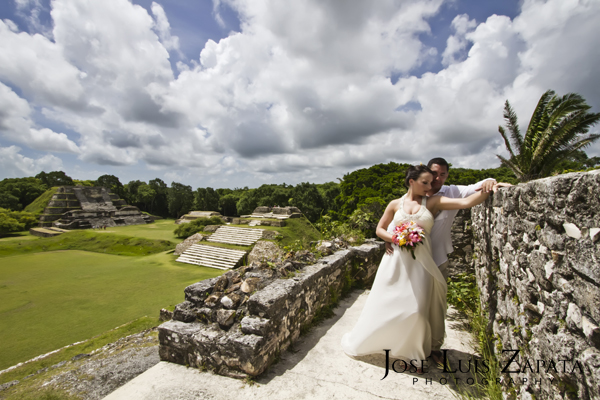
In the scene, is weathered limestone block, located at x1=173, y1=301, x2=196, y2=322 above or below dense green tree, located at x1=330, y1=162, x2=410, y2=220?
below

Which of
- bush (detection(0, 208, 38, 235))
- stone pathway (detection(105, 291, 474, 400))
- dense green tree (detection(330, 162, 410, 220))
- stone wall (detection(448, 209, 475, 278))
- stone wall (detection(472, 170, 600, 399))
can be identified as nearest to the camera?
stone wall (detection(472, 170, 600, 399))

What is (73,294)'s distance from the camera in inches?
477

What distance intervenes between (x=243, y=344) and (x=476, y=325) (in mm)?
2570

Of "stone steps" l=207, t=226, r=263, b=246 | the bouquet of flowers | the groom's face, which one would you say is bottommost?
"stone steps" l=207, t=226, r=263, b=246

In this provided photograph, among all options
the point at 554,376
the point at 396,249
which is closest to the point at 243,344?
the point at 396,249

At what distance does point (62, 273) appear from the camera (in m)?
15.5

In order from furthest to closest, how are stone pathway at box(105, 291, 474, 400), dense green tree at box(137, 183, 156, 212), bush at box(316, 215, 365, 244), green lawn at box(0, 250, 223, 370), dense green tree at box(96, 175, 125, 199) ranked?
1. dense green tree at box(137, 183, 156, 212)
2. dense green tree at box(96, 175, 125, 199)
3. green lawn at box(0, 250, 223, 370)
4. bush at box(316, 215, 365, 244)
5. stone pathway at box(105, 291, 474, 400)

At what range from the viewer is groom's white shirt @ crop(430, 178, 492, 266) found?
9.18ft

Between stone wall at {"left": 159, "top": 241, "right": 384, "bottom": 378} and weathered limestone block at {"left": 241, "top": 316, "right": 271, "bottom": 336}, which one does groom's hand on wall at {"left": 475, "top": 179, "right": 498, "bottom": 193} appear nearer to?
stone wall at {"left": 159, "top": 241, "right": 384, "bottom": 378}

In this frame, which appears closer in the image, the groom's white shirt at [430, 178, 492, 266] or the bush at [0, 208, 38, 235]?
the groom's white shirt at [430, 178, 492, 266]

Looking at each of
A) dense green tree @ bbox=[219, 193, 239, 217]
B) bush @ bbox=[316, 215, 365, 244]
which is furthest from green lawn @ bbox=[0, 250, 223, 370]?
dense green tree @ bbox=[219, 193, 239, 217]

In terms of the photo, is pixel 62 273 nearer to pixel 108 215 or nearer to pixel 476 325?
pixel 476 325

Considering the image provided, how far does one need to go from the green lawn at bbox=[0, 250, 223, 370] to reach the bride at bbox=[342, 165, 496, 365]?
9001 mm

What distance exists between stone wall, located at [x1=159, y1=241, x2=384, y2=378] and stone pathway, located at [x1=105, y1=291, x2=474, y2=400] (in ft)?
0.39
